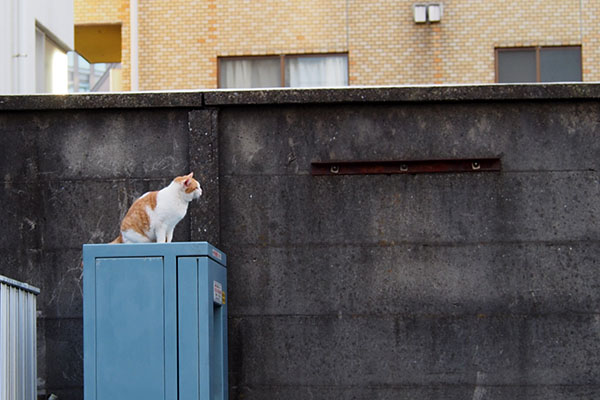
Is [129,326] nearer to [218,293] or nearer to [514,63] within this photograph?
[218,293]

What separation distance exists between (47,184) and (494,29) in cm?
1560

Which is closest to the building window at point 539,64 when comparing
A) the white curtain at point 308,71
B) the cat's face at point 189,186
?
the white curtain at point 308,71

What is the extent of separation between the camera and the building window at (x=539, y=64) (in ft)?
79.9

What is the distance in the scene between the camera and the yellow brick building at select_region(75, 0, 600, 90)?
24.3 meters

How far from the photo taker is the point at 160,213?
959 cm

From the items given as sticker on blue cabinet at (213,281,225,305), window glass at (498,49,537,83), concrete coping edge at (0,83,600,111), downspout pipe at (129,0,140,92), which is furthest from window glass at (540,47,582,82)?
sticker on blue cabinet at (213,281,225,305)

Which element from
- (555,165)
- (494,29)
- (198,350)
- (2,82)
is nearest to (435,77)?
(494,29)

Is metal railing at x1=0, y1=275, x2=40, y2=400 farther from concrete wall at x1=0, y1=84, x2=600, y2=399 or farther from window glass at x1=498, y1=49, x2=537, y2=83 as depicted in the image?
window glass at x1=498, y1=49, x2=537, y2=83

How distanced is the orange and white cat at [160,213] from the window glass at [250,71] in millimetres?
15047

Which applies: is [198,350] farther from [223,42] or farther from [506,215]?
[223,42]

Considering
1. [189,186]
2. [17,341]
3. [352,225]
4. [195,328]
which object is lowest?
[17,341]

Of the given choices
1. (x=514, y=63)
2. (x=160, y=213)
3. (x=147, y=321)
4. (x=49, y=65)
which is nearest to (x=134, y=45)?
(x=49, y=65)

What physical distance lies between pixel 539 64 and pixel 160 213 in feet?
53.9

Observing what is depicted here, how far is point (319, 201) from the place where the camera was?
1072 cm
